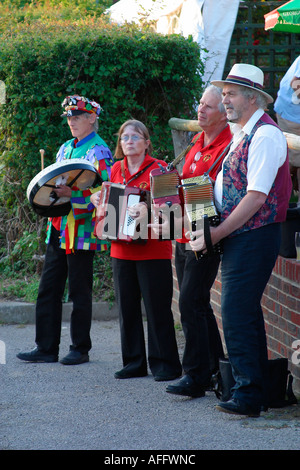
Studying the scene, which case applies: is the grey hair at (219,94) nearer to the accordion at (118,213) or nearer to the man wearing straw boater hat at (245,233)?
the man wearing straw boater hat at (245,233)

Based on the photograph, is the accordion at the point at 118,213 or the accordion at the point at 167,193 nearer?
the accordion at the point at 167,193

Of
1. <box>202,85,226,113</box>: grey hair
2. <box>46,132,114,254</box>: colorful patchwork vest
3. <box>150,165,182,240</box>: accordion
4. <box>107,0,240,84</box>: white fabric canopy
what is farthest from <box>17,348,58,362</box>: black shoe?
<box>107,0,240,84</box>: white fabric canopy

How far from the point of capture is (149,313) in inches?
217

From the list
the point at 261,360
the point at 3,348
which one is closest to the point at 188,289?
the point at 261,360

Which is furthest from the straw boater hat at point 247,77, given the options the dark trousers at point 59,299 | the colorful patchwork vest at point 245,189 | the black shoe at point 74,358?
the black shoe at point 74,358

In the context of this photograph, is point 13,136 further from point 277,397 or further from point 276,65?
point 276,65

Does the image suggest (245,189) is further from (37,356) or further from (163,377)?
(37,356)

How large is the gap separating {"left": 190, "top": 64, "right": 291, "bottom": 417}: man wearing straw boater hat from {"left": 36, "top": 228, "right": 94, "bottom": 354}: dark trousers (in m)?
1.75

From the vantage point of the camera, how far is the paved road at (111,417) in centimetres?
407

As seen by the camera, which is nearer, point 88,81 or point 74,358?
point 74,358

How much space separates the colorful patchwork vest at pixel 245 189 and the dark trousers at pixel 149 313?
116 cm

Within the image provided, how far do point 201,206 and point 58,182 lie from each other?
5.24 feet

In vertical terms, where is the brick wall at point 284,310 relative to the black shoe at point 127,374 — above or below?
above

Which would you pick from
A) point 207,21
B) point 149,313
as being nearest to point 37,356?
point 149,313
